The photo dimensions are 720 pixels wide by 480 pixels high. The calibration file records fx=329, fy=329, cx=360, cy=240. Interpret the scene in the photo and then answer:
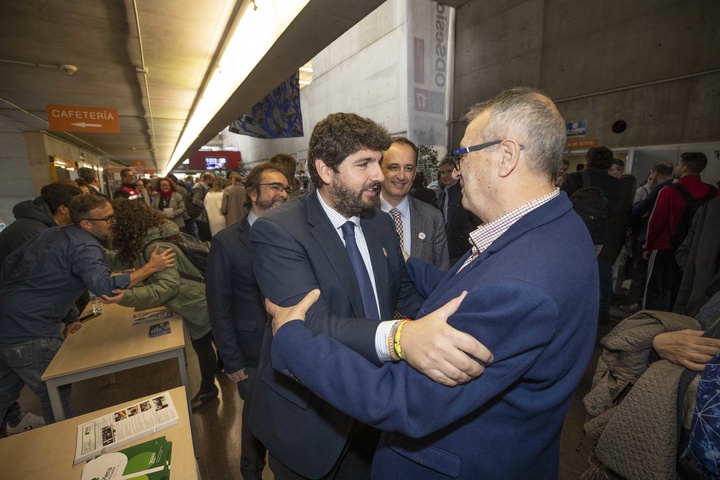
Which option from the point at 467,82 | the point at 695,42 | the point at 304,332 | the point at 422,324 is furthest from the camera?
the point at 467,82

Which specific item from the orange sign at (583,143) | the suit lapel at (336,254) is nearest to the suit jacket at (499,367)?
the suit lapel at (336,254)

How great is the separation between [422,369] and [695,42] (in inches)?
354

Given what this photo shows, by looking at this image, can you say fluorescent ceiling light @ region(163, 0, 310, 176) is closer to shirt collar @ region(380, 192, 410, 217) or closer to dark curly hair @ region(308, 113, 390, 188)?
shirt collar @ region(380, 192, 410, 217)

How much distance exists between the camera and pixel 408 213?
253 centimetres

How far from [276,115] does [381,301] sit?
7047 millimetres

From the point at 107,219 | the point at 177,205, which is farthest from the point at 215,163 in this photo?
the point at 107,219

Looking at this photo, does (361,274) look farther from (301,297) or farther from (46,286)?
(46,286)

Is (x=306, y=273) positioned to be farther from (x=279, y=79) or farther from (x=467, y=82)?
(x=467, y=82)

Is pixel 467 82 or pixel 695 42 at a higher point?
pixel 467 82

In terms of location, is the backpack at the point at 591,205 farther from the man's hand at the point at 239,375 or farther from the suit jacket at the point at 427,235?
the man's hand at the point at 239,375

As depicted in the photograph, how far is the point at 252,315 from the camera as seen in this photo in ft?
7.39

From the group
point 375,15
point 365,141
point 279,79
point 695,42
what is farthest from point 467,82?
point 365,141

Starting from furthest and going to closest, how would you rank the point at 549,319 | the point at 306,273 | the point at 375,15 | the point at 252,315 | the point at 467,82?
the point at 375,15 → the point at 467,82 → the point at 252,315 → the point at 306,273 → the point at 549,319

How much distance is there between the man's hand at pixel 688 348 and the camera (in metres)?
1.23
